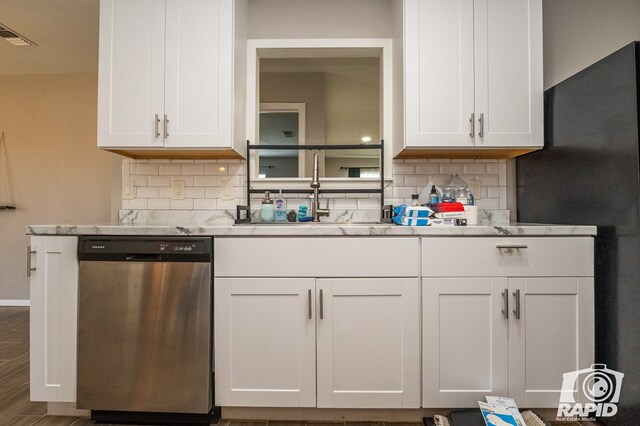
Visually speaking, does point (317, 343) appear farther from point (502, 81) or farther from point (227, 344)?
point (502, 81)

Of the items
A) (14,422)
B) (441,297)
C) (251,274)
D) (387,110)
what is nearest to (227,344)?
(251,274)

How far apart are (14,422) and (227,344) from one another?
1.11 meters

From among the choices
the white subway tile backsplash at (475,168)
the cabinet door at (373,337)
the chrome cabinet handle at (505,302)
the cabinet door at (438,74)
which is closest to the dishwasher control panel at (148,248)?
the cabinet door at (373,337)

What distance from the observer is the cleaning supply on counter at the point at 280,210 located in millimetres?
2135

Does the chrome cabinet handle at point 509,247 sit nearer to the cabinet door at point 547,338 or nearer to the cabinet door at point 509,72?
the cabinet door at point 547,338

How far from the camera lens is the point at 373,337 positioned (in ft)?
5.00

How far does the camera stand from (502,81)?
73.8 inches

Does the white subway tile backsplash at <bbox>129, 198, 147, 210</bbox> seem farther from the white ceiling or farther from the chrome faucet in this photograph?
the white ceiling

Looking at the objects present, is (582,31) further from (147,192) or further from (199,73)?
(147,192)

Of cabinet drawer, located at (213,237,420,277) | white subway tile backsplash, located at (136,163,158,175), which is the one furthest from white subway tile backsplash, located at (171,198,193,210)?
cabinet drawer, located at (213,237,420,277)

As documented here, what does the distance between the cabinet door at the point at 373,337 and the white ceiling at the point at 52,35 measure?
2.74 meters

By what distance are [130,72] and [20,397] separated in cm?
186

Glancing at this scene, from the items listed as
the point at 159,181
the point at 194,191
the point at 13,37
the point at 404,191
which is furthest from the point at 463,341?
the point at 13,37

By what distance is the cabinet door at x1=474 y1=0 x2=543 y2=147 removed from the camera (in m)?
1.86
